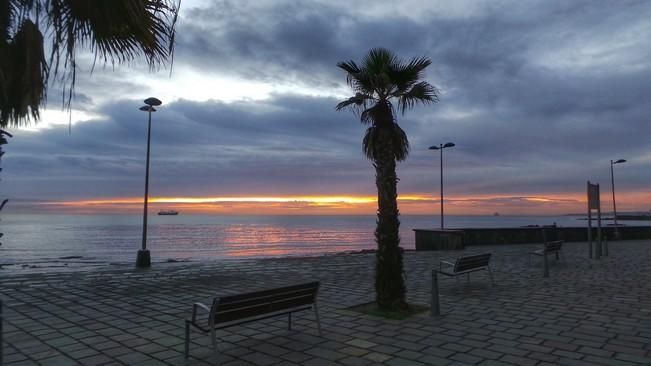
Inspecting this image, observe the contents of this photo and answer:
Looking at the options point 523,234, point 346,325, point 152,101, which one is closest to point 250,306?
point 346,325

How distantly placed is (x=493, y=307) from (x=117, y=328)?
6698 millimetres

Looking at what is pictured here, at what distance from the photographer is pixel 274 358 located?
17.2 ft

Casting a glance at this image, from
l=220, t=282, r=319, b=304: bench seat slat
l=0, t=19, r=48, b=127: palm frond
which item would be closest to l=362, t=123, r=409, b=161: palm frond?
l=220, t=282, r=319, b=304: bench seat slat

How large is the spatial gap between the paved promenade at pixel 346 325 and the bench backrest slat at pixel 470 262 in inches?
22.3

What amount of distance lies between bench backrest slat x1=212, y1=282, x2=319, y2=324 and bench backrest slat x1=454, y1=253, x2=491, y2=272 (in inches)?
173

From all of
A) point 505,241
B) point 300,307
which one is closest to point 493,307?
point 300,307

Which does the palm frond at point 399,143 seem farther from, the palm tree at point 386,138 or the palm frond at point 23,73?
the palm frond at point 23,73

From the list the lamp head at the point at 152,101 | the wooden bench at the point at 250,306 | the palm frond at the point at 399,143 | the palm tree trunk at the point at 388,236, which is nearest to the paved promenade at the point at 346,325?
the wooden bench at the point at 250,306

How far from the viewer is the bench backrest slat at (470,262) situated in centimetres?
952

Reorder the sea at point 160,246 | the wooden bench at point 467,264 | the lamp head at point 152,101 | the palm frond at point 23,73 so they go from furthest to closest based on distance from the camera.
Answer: the sea at point 160,246 < the lamp head at point 152,101 < the wooden bench at point 467,264 < the palm frond at point 23,73

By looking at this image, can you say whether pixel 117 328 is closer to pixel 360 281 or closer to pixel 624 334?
pixel 360 281

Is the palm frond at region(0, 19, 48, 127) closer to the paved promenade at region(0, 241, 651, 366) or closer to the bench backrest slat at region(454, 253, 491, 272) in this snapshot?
the paved promenade at region(0, 241, 651, 366)

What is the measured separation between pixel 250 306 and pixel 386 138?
3942mm

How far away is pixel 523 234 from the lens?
26594mm
